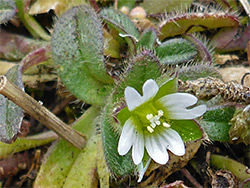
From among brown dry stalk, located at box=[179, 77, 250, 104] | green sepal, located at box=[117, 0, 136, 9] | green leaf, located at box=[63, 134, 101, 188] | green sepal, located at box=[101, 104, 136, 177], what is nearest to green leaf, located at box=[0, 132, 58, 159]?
green leaf, located at box=[63, 134, 101, 188]

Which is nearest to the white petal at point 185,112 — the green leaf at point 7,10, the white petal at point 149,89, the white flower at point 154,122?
the white flower at point 154,122

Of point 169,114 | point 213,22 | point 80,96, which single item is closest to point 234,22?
point 213,22

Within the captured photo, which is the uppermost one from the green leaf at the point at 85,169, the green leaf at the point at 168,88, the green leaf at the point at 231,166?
the green leaf at the point at 168,88

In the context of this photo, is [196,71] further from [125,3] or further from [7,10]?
[7,10]

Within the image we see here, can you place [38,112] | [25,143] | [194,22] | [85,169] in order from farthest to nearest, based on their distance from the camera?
[194,22], [25,143], [85,169], [38,112]

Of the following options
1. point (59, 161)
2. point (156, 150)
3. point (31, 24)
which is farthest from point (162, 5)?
point (59, 161)

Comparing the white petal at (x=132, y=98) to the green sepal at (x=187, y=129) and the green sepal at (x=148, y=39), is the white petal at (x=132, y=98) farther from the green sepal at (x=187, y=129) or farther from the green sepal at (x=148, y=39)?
the green sepal at (x=148, y=39)

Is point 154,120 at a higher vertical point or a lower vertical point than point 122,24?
lower
